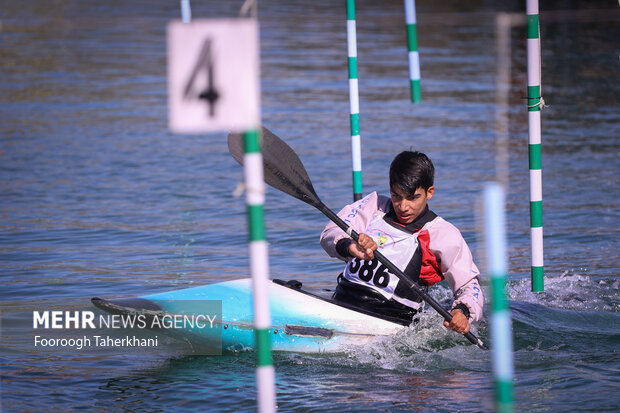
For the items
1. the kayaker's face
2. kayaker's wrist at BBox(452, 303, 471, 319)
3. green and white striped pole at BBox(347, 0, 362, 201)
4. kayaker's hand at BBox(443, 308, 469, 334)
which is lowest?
kayaker's hand at BBox(443, 308, 469, 334)

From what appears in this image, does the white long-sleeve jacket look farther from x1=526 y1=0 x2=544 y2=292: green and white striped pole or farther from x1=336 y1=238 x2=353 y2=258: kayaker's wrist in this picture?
x1=526 y1=0 x2=544 y2=292: green and white striped pole

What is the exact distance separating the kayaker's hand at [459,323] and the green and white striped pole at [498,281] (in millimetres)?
2101

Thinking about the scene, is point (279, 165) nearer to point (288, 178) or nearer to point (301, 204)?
point (288, 178)

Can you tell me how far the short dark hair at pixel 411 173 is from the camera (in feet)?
16.4

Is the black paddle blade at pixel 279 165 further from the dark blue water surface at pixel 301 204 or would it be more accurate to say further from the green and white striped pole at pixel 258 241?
the green and white striped pole at pixel 258 241

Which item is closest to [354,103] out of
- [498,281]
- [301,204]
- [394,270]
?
[301,204]

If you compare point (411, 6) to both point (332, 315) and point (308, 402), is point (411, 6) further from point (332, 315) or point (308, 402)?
point (308, 402)

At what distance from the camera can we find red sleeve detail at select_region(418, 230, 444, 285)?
520 centimetres

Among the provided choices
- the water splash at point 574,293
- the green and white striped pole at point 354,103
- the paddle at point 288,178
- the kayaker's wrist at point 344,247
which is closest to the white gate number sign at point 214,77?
the paddle at point 288,178

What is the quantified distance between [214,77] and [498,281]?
1082 mm

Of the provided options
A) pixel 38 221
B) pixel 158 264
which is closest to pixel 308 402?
pixel 158 264

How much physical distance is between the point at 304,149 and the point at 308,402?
22.1 ft

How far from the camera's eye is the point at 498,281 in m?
2.70

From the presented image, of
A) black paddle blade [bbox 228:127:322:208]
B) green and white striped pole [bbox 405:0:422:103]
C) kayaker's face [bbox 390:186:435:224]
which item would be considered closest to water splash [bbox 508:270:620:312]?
kayaker's face [bbox 390:186:435:224]
